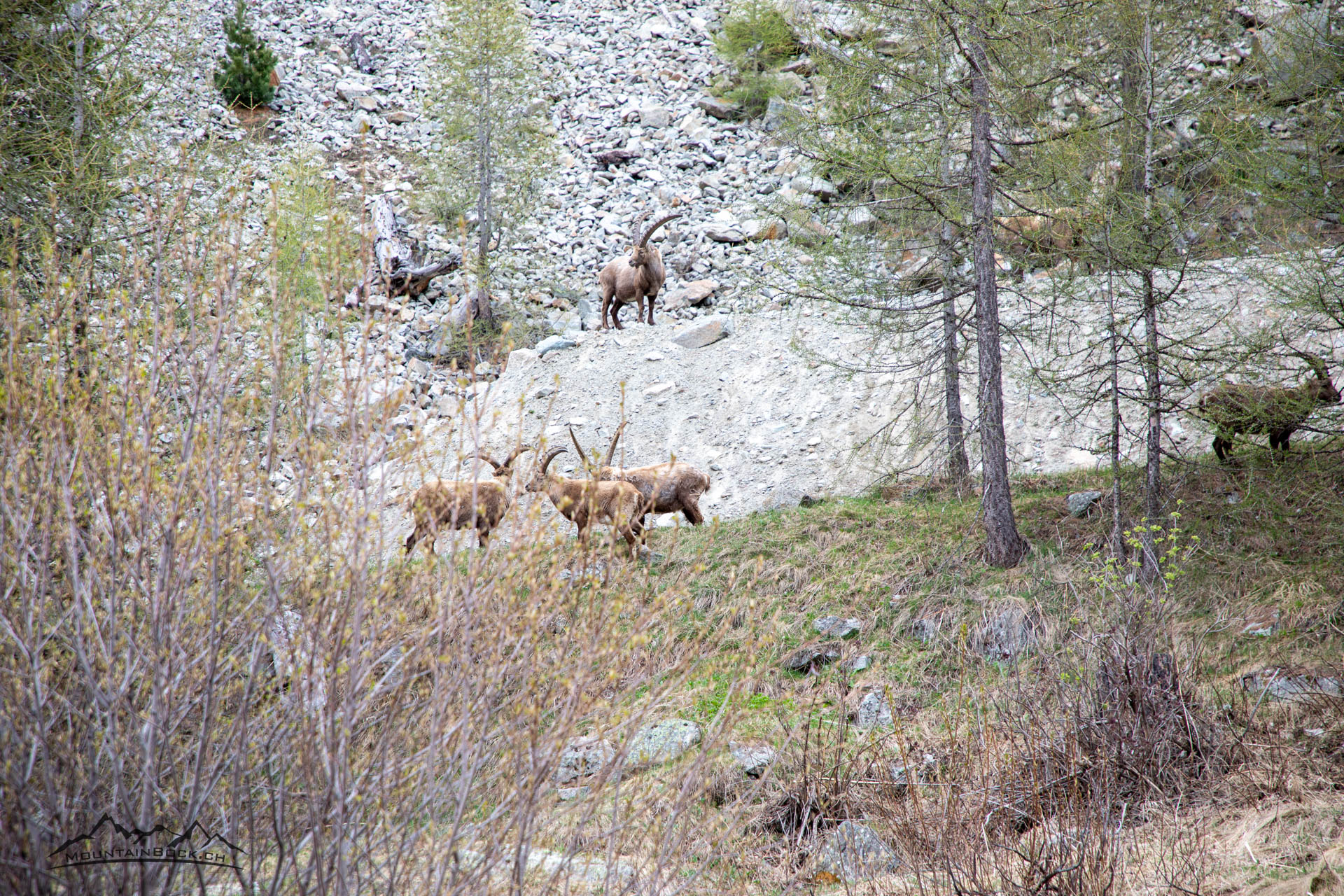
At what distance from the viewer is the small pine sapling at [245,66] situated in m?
28.6

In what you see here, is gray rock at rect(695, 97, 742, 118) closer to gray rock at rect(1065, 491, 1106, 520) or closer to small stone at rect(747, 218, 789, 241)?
small stone at rect(747, 218, 789, 241)

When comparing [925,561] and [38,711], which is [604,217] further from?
[38,711]

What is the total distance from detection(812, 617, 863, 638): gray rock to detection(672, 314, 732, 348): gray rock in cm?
904

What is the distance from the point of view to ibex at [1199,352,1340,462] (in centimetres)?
801

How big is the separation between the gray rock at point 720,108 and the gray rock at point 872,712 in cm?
2724

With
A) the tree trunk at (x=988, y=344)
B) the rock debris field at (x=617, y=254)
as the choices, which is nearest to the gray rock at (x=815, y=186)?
the rock debris field at (x=617, y=254)

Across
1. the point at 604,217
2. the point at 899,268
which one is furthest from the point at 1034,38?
the point at 604,217

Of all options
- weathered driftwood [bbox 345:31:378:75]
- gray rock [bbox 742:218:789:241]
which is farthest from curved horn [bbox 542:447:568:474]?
weathered driftwood [bbox 345:31:378:75]

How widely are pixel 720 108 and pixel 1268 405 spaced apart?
26.0 m

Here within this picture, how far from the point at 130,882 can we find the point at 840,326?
51.4 ft

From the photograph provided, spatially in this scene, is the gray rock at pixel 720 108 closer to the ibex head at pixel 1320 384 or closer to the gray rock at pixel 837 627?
the ibex head at pixel 1320 384

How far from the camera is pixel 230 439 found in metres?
3.50

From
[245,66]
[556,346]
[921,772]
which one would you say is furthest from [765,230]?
[245,66]

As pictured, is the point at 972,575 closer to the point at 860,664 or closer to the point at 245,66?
the point at 860,664
